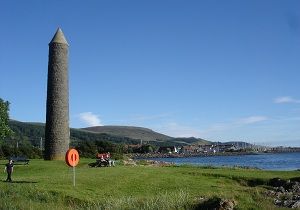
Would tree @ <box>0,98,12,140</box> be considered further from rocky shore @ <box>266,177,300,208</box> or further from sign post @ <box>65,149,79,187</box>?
rocky shore @ <box>266,177,300,208</box>

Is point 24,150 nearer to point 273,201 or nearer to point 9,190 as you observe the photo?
point 9,190

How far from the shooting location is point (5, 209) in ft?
47.6

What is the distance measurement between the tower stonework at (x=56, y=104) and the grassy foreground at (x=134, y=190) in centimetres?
1155

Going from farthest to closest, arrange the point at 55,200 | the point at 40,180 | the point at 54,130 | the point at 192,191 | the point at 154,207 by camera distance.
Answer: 1. the point at 54,130
2. the point at 40,180
3. the point at 192,191
4. the point at 55,200
5. the point at 154,207

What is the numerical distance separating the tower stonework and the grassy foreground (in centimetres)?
1155

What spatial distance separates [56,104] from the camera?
144 ft

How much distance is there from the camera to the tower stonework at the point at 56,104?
144 ft

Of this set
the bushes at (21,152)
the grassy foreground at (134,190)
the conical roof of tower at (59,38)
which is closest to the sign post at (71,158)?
the grassy foreground at (134,190)

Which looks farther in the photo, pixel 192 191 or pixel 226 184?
pixel 226 184

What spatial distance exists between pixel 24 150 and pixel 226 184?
40307mm

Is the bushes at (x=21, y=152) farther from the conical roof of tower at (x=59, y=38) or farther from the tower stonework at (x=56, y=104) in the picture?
the conical roof of tower at (x=59, y=38)

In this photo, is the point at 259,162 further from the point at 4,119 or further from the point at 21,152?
the point at 4,119

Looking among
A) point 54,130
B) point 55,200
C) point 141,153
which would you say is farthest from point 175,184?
point 141,153

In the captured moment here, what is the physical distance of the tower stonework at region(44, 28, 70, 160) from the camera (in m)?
44.0
